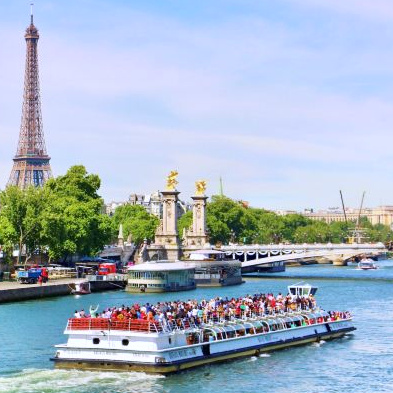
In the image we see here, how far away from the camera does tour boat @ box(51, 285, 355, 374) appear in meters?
37.0

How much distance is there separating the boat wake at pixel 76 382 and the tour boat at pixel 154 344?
0.44 meters

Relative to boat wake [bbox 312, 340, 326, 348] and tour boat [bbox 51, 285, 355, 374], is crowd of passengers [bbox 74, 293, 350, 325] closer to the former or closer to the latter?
tour boat [bbox 51, 285, 355, 374]

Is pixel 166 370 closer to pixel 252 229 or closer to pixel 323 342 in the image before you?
pixel 323 342

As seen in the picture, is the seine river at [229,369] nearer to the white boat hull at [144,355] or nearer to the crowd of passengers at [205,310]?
the white boat hull at [144,355]

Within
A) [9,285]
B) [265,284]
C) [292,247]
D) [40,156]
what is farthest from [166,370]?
[40,156]

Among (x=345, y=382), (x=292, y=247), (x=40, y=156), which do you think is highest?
(x=40, y=156)

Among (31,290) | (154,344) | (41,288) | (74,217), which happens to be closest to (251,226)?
(74,217)

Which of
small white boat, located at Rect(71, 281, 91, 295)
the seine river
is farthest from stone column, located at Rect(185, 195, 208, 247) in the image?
the seine river

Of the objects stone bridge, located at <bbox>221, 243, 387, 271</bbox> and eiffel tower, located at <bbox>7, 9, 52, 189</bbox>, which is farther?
eiffel tower, located at <bbox>7, 9, 52, 189</bbox>

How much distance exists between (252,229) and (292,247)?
48.6m

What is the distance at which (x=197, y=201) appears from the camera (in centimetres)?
11619

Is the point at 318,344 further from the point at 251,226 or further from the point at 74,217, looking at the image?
the point at 251,226

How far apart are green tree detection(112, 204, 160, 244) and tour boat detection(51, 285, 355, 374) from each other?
84491 mm

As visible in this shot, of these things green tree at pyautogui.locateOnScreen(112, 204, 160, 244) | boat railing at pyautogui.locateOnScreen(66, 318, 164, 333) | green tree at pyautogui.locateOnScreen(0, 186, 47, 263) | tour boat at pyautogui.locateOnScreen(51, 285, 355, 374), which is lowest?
tour boat at pyautogui.locateOnScreen(51, 285, 355, 374)
